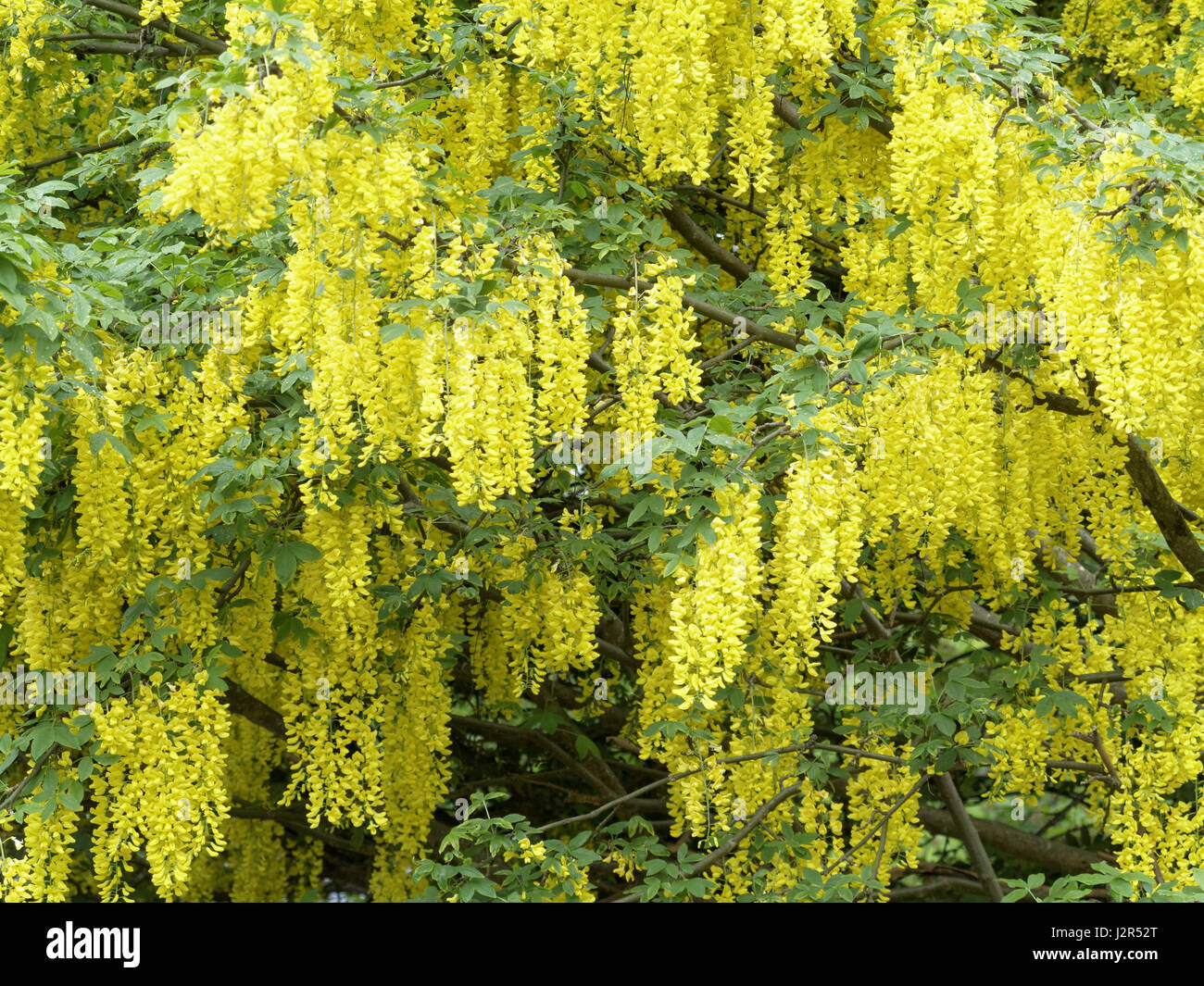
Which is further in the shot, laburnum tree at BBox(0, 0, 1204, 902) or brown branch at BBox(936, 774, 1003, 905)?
brown branch at BBox(936, 774, 1003, 905)

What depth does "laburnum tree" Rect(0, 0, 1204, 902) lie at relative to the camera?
375 cm

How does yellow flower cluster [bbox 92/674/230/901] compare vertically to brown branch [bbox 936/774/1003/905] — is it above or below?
above

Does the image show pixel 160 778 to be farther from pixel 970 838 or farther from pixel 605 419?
pixel 970 838

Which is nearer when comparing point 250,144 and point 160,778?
point 250,144

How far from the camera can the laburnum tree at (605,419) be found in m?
3.75

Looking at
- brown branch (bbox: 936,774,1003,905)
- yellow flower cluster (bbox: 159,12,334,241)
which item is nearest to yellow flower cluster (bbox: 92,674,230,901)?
yellow flower cluster (bbox: 159,12,334,241)

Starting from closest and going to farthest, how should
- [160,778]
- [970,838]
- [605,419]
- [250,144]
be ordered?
1. [250,144]
2. [160,778]
3. [605,419]
4. [970,838]

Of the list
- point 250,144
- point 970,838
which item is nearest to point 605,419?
point 250,144

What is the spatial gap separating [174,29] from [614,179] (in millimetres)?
2000

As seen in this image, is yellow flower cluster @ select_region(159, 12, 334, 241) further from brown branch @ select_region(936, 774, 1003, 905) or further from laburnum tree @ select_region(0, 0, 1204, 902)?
brown branch @ select_region(936, 774, 1003, 905)

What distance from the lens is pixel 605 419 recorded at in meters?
5.02

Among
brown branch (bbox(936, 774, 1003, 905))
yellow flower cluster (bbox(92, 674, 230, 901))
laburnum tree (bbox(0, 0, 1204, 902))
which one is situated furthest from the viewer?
brown branch (bbox(936, 774, 1003, 905))

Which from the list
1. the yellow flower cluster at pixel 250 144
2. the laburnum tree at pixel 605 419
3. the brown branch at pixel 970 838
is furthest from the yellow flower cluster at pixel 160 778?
the brown branch at pixel 970 838

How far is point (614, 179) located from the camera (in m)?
4.95
